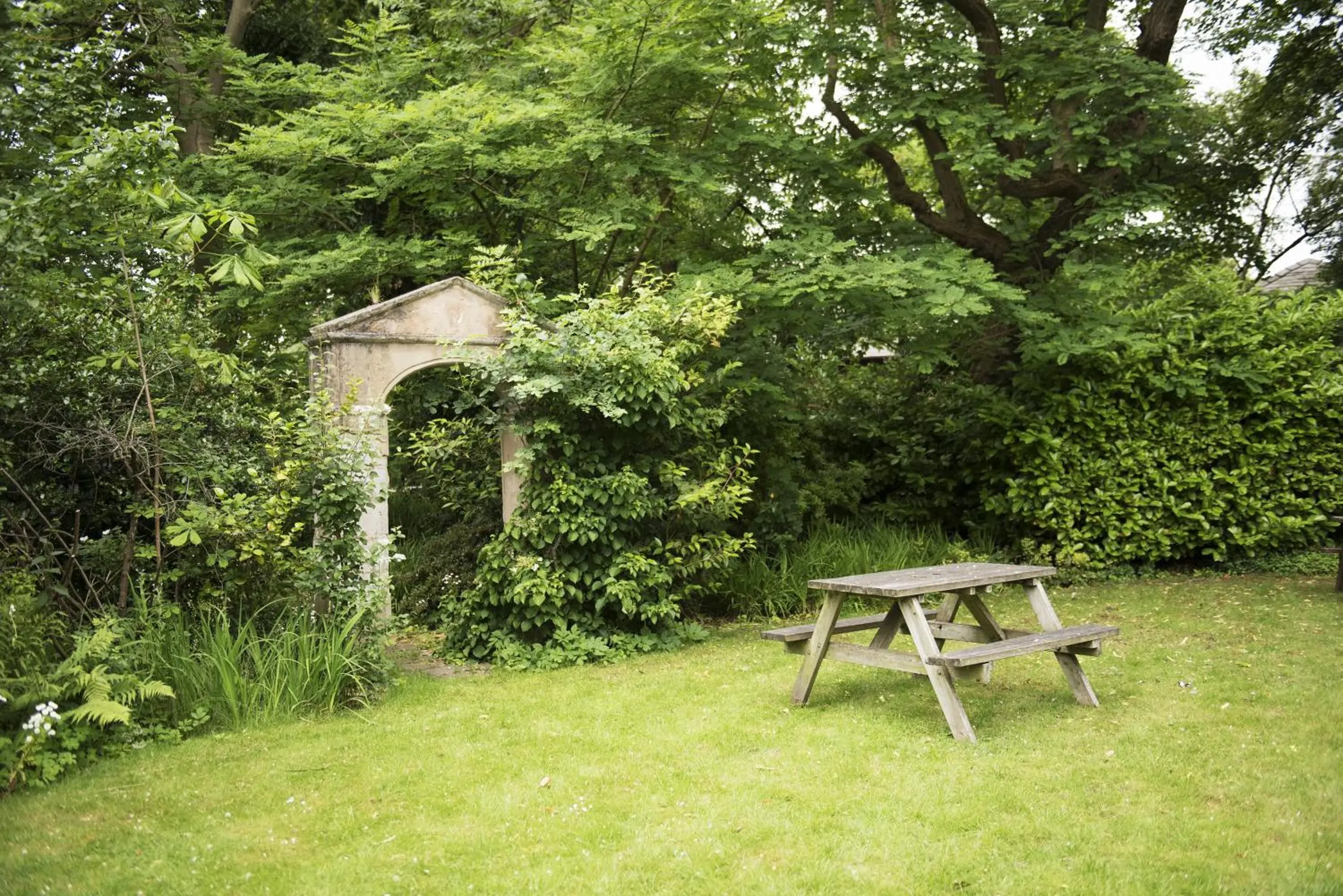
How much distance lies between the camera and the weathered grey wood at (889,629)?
6.30 m

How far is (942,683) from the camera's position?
5559 millimetres

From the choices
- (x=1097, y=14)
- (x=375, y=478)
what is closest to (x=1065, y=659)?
(x=375, y=478)

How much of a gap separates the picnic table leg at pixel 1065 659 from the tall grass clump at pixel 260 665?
4.33 m

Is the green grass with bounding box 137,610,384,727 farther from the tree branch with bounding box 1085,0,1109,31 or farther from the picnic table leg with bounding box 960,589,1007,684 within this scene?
the tree branch with bounding box 1085,0,1109,31

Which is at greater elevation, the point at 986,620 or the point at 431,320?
the point at 431,320

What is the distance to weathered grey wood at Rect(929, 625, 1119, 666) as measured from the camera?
536 centimetres

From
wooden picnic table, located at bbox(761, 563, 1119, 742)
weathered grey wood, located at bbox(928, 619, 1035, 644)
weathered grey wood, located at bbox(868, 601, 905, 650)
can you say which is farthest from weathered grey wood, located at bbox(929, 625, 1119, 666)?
weathered grey wood, located at bbox(868, 601, 905, 650)

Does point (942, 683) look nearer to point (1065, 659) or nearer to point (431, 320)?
point (1065, 659)

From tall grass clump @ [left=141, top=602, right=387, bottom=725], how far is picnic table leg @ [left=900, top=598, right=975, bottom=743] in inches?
139

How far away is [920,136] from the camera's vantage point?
12.1 meters

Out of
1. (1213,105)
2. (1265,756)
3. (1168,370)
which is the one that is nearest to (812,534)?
(1168,370)

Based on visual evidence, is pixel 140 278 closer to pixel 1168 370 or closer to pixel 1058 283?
pixel 1058 283

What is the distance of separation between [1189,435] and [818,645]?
671 cm

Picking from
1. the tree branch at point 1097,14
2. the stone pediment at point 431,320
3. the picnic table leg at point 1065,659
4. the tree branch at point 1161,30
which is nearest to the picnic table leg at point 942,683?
the picnic table leg at point 1065,659
